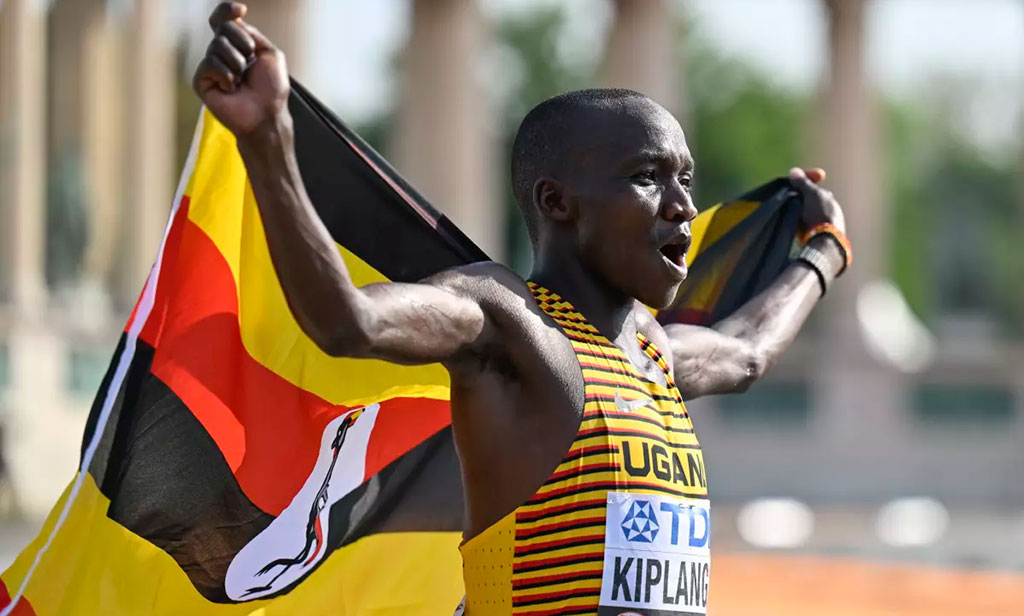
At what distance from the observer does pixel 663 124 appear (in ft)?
15.5

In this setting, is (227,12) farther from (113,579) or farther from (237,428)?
(113,579)

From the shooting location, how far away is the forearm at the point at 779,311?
235 inches

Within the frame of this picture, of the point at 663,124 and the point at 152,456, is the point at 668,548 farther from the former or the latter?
the point at 152,456

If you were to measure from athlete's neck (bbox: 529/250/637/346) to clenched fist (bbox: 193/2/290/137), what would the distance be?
1163 mm

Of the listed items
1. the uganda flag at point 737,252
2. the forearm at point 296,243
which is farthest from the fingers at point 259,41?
the uganda flag at point 737,252

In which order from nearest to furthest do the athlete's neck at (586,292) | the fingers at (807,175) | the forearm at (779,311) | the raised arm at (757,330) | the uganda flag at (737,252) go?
the athlete's neck at (586,292) → the raised arm at (757,330) → the forearm at (779,311) → the uganda flag at (737,252) → the fingers at (807,175)

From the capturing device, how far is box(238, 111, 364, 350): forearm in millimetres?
3846

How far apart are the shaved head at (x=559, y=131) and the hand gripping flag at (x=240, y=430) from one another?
65cm

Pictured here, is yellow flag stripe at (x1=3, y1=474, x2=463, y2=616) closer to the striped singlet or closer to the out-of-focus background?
the striped singlet

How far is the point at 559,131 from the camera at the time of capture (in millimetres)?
4723

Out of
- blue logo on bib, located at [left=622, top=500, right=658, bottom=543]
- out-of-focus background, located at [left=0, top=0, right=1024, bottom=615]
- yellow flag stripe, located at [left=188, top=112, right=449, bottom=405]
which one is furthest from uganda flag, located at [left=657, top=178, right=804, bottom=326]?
out-of-focus background, located at [left=0, top=0, right=1024, bottom=615]

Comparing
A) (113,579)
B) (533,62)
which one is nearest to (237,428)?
(113,579)

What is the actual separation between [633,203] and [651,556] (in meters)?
0.87

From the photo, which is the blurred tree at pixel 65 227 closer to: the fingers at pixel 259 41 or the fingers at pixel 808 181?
the fingers at pixel 808 181
